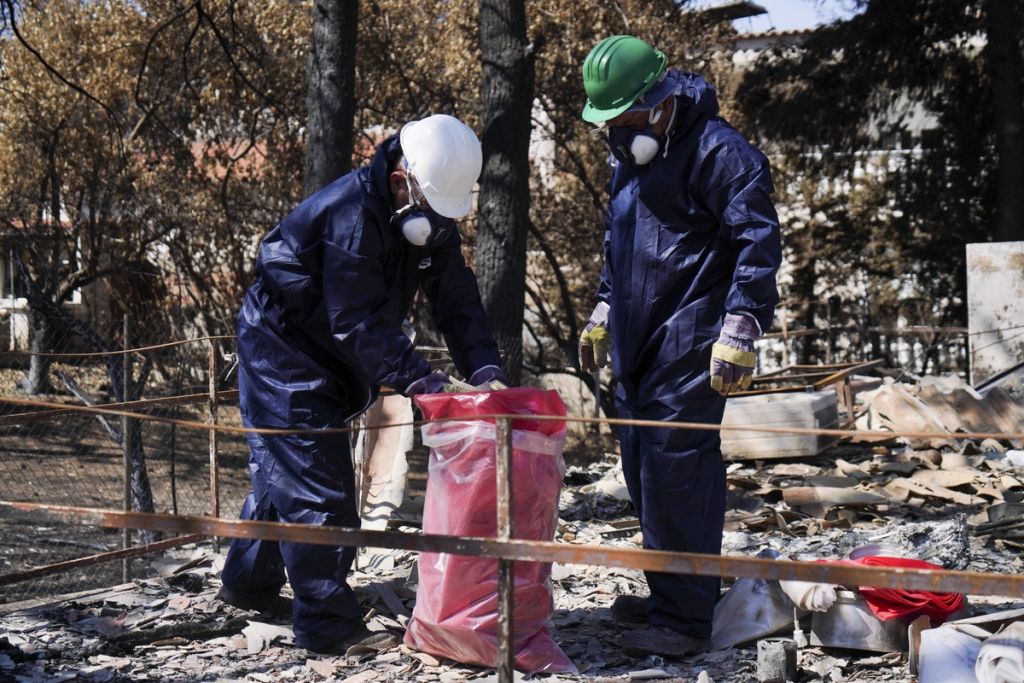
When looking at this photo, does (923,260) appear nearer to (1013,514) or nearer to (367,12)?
(367,12)

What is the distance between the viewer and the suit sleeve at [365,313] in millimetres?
3742

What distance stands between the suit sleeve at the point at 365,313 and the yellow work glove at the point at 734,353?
3.19 feet

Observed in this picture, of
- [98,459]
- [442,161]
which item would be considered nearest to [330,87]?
[442,161]

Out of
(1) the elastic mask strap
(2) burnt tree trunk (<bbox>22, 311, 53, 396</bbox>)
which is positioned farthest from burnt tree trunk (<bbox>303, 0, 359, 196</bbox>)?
(2) burnt tree trunk (<bbox>22, 311, 53, 396</bbox>)

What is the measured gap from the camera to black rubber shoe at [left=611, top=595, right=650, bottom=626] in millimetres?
4242

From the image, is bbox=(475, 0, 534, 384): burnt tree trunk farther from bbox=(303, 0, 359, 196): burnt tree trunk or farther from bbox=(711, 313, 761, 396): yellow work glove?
bbox=(711, 313, 761, 396): yellow work glove

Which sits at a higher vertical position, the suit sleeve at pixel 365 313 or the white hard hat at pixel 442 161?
the white hard hat at pixel 442 161

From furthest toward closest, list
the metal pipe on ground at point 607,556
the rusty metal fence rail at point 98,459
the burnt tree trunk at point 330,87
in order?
the rusty metal fence rail at point 98,459 < the burnt tree trunk at point 330,87 < the metal pipe on ground at point 607,556

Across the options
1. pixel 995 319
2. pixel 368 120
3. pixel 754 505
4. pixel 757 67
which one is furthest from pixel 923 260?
pixel 754 505

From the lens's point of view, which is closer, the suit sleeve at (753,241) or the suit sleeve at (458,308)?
the suit sleeve at (753,241)

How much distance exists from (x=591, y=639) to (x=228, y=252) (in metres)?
9.84

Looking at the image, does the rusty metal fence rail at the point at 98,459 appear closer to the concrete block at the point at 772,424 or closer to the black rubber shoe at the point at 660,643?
the concrete block at the point at 772,424

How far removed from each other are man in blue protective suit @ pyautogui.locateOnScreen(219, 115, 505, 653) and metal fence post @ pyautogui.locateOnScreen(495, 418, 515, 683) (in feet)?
2.50

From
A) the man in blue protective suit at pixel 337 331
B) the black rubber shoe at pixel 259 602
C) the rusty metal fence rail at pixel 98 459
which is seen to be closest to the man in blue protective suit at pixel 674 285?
the man in blue protective suit at pixel 337 331
